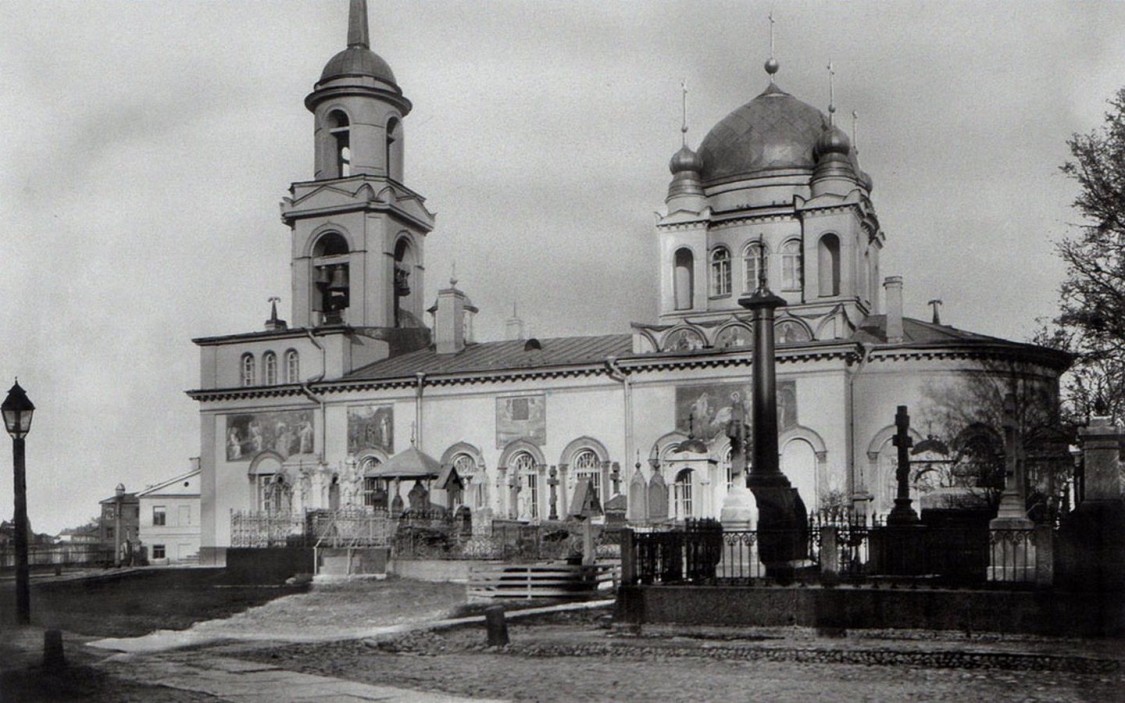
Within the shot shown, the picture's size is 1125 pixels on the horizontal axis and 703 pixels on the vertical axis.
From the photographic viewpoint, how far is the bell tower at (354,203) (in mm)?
43031

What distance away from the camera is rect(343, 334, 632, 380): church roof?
41031 mm

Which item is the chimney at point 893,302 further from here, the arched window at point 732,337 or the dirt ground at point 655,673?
the dirt ground at point 655,673

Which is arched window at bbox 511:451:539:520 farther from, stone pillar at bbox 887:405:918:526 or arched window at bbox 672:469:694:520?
stone pillar at bbox 887:405:918:526

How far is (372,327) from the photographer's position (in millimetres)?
43969

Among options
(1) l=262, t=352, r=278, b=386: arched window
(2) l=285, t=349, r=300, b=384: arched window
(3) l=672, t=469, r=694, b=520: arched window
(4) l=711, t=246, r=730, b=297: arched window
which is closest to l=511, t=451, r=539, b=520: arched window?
(3) l=672, t=469, r=694, b=520: arched window

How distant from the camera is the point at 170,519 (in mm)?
62844

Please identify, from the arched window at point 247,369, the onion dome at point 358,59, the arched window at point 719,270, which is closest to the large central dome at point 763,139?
the arched window at point 719,270

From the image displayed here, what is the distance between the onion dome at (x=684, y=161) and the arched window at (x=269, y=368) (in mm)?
16031

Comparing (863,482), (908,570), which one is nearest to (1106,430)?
(908,570)

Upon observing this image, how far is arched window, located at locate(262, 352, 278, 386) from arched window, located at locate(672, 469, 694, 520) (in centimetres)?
1565

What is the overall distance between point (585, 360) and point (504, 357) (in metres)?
4.02

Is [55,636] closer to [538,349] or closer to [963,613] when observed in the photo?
[963,613]

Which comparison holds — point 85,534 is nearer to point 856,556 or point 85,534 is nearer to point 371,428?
point 371,428

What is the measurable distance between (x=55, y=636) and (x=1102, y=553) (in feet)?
35.3
